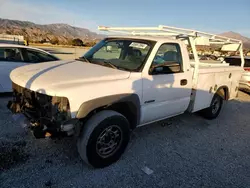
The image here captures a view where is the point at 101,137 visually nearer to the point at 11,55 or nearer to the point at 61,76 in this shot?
the point at 61,76

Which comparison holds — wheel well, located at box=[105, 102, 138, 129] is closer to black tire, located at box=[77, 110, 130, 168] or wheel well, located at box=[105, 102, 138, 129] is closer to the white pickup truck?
the white pickup truck

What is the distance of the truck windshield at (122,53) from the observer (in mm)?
3498

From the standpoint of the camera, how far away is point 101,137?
2.97 meters

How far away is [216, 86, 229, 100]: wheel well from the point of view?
5313 mm

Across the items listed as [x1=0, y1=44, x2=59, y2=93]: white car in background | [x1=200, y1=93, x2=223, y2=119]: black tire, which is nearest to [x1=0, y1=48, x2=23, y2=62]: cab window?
[x1=0, y1=44, x2=59, y2=93]: white car in background

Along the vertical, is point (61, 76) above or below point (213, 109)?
above

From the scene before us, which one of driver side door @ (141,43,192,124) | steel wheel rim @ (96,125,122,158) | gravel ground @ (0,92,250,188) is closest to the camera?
gravel ground @ (0,92,250,188)

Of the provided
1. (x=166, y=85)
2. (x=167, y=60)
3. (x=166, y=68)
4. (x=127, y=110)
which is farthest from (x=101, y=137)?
(x=167, y=60)

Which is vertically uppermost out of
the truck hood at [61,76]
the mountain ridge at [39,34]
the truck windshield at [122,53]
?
the mountain ridge at [39,34]

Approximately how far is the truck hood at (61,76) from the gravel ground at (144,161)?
113 centimetres

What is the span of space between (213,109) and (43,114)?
4.26 metres

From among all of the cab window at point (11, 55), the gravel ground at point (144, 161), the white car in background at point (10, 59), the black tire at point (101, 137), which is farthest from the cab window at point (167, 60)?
the cab window at point (11, 55)

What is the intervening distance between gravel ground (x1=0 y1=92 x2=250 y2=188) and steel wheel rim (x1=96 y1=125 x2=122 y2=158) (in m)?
0.23

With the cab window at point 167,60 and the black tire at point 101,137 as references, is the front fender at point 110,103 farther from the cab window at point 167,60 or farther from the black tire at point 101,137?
the cab window at point 167,60
